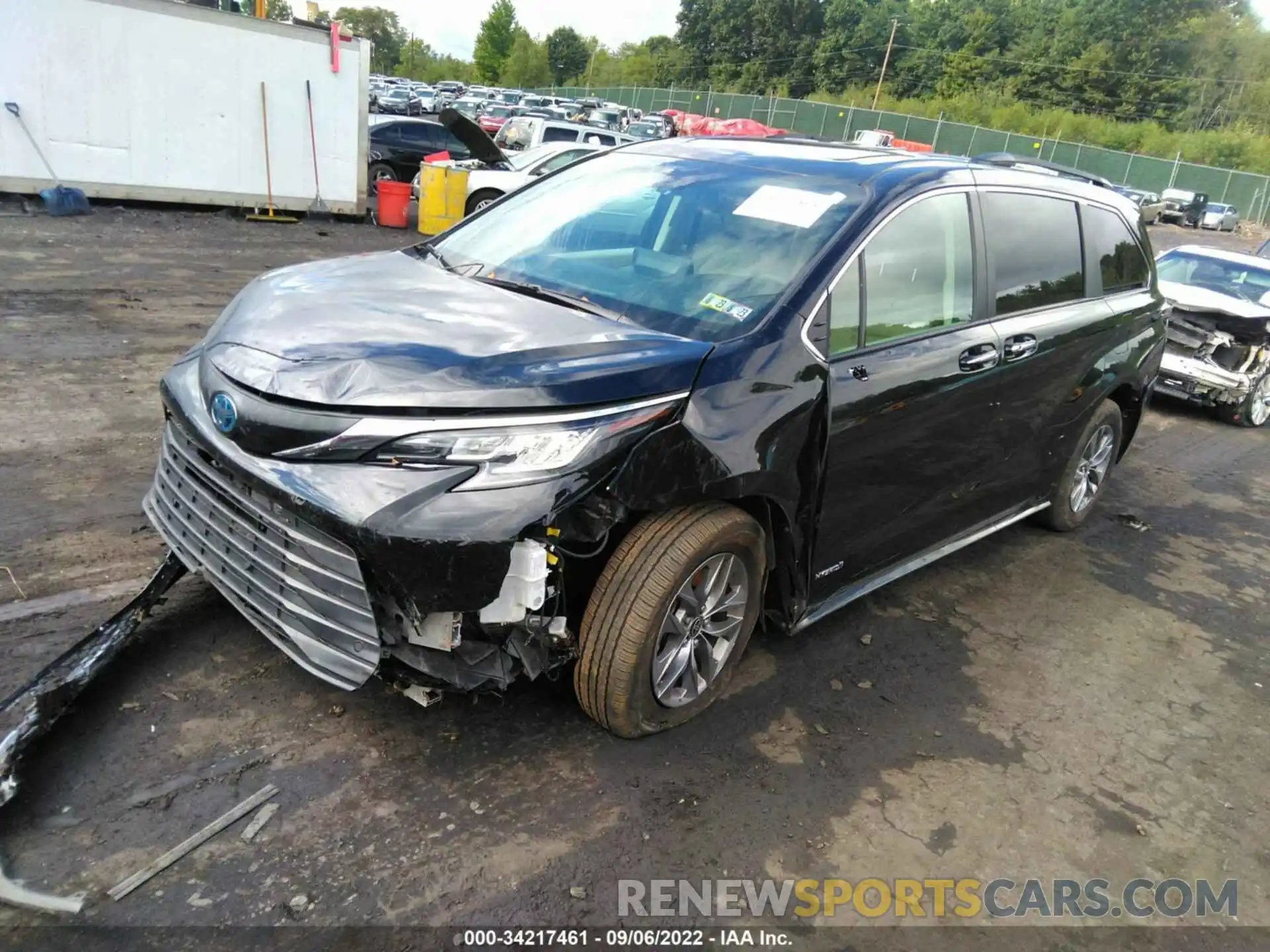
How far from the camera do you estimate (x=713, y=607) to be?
119 inches

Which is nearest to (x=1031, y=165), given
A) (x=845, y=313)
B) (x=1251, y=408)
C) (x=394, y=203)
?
(x=845, y=313)

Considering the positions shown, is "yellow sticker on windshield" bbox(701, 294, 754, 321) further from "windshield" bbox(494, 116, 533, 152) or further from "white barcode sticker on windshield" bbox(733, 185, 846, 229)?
"windshield" bbox(494, 116, 533, 152)

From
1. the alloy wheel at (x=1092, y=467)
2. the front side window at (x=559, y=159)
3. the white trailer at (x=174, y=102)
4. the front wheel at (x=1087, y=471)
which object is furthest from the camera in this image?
the front side window at (x=559, y=159)

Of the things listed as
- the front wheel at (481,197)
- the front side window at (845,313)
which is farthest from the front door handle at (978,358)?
the front wheel at (481,197)

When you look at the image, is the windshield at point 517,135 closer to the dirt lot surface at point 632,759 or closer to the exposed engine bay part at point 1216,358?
the exposed engine bay part at point 1216,358

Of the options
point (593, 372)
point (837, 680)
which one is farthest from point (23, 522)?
point (837, 680)

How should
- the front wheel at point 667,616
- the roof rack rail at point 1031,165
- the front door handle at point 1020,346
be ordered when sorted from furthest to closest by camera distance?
the roof rack rail at point 1031,165
the front door handle at point 1020,346
the front wheel at point 667,616

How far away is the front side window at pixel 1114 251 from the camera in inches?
186

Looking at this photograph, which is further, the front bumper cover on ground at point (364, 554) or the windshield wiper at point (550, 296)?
the windshield wiper at point (550, 296)

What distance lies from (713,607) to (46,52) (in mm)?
13616

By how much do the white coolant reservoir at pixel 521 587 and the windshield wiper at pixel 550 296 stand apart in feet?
3.18

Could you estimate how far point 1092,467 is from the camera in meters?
5.36

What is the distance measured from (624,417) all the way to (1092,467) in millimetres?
3927

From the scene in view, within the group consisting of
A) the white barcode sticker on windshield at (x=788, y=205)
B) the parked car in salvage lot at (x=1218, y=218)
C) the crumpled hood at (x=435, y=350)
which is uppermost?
the white barcode sticker on windshield at (x=788, y=205)
